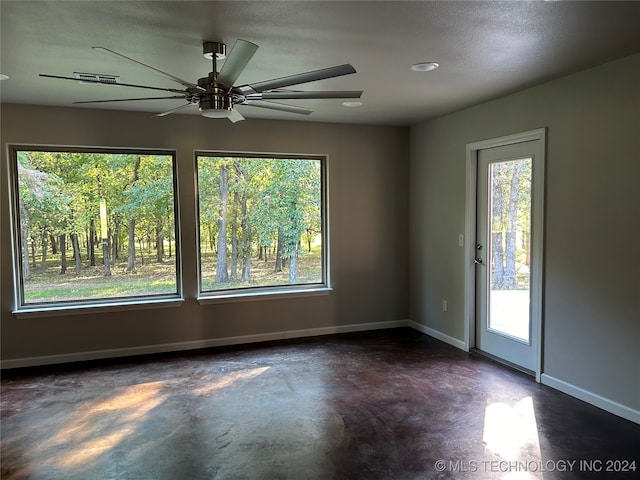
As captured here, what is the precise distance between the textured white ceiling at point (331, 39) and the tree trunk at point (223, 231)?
52.6 inches

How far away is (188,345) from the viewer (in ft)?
15.4

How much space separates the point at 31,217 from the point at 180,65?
2.38 metres

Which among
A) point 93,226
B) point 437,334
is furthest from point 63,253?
point 437,334

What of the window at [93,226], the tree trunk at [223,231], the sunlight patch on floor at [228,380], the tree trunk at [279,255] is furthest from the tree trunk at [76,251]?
the tree trunk at [279,255]

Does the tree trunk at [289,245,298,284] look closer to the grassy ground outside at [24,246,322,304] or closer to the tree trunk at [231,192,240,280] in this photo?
the grassy ground outside at [24,246,322,304]

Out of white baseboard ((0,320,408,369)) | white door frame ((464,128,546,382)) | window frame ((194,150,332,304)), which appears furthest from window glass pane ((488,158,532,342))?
window frame ((194,150,332,304))

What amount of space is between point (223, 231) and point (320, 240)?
112 centimetres

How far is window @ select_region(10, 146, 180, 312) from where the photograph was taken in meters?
4.25

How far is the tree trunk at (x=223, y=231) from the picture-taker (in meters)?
4.85

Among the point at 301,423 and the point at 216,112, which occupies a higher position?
the point at 216,112

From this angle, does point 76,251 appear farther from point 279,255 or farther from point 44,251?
point 279,255

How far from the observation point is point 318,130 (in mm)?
5066

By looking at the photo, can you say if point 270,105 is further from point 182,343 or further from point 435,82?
point 182,343

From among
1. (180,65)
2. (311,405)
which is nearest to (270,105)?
(180,65)
